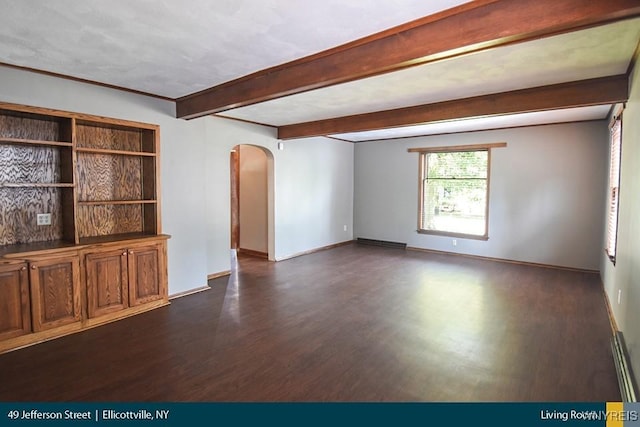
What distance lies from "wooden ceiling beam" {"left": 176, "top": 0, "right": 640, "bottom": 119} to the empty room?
0.5 inches

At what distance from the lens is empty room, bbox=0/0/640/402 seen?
2.32 meters

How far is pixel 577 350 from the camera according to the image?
3.02 meters

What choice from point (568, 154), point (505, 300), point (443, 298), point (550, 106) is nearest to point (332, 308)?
point (443, 298)

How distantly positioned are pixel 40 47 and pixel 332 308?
3.56 metres

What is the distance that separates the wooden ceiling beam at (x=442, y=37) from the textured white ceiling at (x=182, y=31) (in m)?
0.10

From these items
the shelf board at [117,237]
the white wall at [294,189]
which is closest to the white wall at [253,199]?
the white wall at [294,189]

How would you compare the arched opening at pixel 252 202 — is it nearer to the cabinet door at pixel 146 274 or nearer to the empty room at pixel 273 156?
the empty room at pixel 273 156

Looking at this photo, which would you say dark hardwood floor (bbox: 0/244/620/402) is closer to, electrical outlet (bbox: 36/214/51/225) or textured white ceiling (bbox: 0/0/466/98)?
electrical outlet (bbox: 36/214/51/225)

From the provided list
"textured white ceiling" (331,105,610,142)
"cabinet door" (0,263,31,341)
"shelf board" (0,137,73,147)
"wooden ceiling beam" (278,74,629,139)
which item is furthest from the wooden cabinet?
"textured white ceiling" (331,105,610,142)

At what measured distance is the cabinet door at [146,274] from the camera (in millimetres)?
3768

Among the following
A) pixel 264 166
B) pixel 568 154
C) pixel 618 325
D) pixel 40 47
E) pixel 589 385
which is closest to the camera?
pixel 589 385

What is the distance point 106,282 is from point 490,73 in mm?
4275

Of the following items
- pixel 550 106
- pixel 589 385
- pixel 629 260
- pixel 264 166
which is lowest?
pixel 589 385

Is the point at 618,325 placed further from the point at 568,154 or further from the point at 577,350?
the point at 568,154
